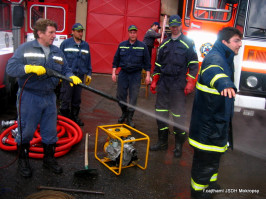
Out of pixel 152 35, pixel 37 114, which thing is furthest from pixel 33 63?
pixel 152 35

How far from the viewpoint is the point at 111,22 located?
11508mm

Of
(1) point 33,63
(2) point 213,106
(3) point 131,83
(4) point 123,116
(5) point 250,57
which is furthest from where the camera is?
(4) point 123,116

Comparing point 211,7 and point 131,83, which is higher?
point 211,7

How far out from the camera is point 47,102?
3.76 metres

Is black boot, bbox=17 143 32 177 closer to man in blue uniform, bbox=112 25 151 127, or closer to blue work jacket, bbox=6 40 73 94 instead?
blue work jacket, bbox=6 40 73 94

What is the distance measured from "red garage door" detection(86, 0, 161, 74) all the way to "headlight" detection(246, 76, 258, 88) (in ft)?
23.9

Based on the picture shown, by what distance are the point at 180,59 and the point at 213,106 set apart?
1903 millimetres

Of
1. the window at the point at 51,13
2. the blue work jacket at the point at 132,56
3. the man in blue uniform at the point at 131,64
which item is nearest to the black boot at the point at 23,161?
the man in blue uniform at the point at 131,64

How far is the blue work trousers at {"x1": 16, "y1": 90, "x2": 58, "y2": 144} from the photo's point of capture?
11.9 ft

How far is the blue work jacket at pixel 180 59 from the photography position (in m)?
4.69

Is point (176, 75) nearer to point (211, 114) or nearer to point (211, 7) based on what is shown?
point (211, 7)

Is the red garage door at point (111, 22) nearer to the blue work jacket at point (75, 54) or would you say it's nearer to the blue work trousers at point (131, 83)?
the blue work trousers at point (131, 83)

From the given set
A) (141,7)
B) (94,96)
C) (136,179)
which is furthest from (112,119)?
(141,7)

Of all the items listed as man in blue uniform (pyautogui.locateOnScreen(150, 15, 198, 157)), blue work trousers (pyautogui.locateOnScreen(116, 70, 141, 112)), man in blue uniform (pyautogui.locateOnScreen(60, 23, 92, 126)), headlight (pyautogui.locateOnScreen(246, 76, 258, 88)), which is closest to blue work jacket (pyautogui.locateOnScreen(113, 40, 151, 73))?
blue work trousers (pyautogui.locateOnScreen(116, 70, 141, 112))
